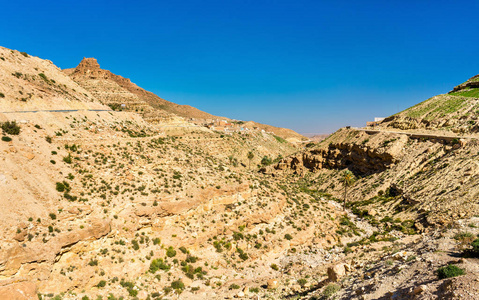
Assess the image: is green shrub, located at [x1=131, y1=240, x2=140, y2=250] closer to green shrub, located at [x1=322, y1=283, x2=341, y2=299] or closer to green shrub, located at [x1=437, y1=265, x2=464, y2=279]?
green shrub, located at [x1=322, y1=283, x2=341, y2=299]

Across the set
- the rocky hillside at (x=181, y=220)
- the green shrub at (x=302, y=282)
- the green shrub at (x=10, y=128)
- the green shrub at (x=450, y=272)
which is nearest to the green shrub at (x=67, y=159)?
the rocky hillside at (x=181, y=220)

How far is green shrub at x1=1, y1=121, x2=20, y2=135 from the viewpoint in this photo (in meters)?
19.8

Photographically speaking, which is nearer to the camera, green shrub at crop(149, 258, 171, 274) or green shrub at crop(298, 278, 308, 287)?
green shrub at crop(298, 278, 308, 287)

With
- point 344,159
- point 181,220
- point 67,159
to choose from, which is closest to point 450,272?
point 181,220

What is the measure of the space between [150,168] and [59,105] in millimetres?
12732

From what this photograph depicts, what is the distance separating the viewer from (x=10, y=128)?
1998cm

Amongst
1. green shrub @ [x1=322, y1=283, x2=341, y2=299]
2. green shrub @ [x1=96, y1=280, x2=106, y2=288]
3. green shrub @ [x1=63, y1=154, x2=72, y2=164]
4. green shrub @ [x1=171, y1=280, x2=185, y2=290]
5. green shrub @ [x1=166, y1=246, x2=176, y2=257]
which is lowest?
green shrub @ [x1=322, y1=283, x2=341, y2=299]

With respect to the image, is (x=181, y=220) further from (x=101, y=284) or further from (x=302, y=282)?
(x=302, y=282)

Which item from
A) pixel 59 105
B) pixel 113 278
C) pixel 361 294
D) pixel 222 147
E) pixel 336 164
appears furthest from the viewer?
pixel 222 147

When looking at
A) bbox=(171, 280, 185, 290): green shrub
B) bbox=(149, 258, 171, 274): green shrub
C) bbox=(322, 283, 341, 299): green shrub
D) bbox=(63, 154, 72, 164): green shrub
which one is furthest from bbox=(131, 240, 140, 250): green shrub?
bbox=(322, 283, 341, 299): green shrub

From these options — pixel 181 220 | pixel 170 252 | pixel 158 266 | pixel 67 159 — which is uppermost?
pixel 67 159

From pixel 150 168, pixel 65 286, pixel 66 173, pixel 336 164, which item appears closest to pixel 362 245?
pixel 150 168

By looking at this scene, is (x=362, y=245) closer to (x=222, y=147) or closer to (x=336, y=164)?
(x=336, y=164)

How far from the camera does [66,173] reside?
20.6m
